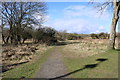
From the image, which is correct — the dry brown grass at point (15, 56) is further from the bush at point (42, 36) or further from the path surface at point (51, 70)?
the bush at point (42, 36)

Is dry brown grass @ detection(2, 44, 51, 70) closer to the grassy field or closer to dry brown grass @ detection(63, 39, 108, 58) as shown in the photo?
dry brown grass @ detection(63, 39, 108, 58)

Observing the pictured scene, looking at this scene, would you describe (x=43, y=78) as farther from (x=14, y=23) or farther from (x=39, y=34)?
(x=39, y=34)

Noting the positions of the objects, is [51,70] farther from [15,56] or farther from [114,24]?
[114,24]

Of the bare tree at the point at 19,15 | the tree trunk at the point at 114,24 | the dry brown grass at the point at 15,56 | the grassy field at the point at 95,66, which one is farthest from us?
the bare tree at the point at 19,15

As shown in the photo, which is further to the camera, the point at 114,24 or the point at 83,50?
the point at 83,50

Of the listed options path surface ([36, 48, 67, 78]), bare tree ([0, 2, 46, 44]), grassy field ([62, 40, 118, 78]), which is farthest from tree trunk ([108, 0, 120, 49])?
bare tree ([0, 2, 46, 44])

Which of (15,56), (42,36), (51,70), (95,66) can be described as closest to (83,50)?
(15,56)

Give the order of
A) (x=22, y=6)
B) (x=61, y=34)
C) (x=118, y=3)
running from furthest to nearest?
(x=61, y=34) → (x=22, y=6) → (x=118, y=3)

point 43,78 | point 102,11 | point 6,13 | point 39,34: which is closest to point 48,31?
point 39,34

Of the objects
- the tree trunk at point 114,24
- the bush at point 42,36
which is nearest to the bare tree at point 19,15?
the bush at point 42,36

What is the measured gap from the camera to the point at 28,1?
26156 mm

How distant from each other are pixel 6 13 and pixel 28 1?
5.47m

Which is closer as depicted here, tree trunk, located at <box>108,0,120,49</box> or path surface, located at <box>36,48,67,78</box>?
path surface, located at <box>36,48,67,78</box>

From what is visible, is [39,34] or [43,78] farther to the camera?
[39,34]
